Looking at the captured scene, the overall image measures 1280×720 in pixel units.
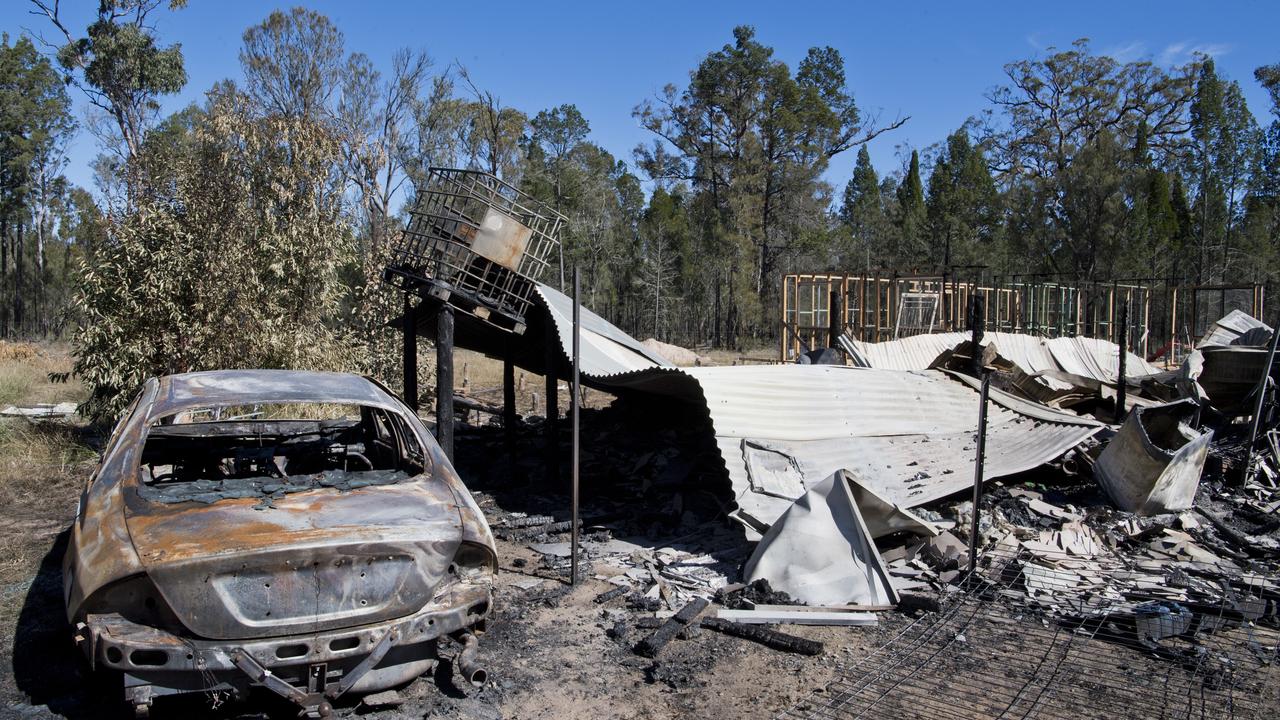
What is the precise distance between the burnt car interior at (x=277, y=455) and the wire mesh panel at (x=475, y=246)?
6.27ft

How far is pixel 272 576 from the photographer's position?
3.31 m

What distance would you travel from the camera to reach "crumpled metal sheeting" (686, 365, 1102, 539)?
22.1ft

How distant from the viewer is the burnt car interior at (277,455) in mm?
4152

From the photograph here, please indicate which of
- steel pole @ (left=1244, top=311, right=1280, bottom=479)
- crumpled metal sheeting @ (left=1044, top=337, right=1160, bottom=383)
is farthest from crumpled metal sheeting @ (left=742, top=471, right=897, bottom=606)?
crumpled metal sheeting @ (left=1044, top=337, right=1160, bottom=383)

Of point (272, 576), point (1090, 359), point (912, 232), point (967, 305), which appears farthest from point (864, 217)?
point (272, 576)

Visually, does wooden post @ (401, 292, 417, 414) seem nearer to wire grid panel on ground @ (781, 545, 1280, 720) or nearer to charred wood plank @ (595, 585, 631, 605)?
charred wood plank @ (595, 585, 631, 605)

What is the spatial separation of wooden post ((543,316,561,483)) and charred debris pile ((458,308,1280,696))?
143mm

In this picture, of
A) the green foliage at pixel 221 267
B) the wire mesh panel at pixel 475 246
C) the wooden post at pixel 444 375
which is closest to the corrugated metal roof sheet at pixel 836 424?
the wire mesh panel at pixel 475 246

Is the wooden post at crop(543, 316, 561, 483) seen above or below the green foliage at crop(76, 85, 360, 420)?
below

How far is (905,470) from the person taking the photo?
7.24 metres

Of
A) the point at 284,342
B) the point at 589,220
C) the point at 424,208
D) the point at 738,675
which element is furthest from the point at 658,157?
the point at 738,675

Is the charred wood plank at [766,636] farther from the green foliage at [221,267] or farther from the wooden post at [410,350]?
the green foliage at [221,267]

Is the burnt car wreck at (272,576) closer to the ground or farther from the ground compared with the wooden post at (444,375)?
closer to the ground

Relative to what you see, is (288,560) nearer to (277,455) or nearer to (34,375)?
(277,455)
